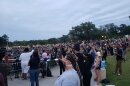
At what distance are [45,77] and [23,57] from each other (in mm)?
2998

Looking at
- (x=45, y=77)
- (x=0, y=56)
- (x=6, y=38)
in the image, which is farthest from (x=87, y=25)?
(x=0, y=56)

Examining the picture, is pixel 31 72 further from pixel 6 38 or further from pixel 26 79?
pixel 6 38

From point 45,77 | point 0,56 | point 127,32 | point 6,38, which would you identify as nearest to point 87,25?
point 127,32

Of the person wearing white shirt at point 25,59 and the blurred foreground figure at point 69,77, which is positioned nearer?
the blurred foreground figure at point 69,77

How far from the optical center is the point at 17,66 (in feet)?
81.8

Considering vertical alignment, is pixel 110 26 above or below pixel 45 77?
above

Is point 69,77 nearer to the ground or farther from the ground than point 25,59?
farther from the ground

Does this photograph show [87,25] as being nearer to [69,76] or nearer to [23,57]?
[23,57]

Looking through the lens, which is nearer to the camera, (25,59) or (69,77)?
(69,77)

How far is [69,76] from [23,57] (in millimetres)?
16737

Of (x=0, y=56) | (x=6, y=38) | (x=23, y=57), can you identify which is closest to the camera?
(x=0, y=56)

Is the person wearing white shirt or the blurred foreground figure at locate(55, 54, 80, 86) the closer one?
the blurred foreground figure at locate(55, 54, 80, 86)

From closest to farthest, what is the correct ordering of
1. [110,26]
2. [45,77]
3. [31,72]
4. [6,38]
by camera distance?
[31,72] < [45,77] < [6,38] < [110,26]

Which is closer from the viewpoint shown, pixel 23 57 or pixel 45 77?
pixel 23 57
